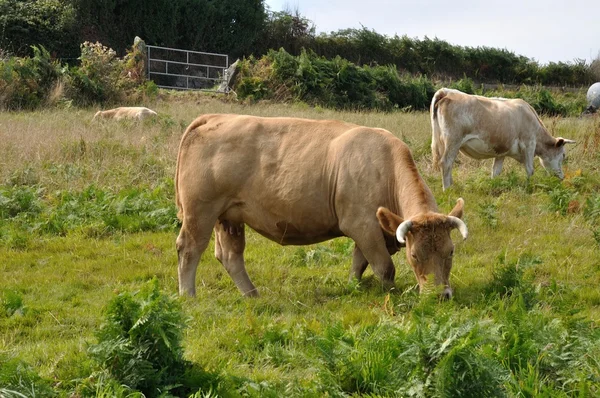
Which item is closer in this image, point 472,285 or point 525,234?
point 472,285

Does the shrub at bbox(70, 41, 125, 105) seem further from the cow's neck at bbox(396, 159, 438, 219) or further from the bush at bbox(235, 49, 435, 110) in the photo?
the cow's neck at bbox(396, 159, 438, 219)

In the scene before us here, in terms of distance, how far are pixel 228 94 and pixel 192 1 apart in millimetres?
12990

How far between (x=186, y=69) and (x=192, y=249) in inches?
1203

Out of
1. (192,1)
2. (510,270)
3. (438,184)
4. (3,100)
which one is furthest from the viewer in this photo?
(192,1)

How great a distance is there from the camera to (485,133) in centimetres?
1538

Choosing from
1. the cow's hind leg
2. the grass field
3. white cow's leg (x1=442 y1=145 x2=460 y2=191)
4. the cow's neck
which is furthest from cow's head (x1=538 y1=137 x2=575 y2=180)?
the cow's hind leg

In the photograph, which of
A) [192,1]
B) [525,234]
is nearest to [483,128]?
[525,234]

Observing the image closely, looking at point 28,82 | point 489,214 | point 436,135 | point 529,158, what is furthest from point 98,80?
point 489,214

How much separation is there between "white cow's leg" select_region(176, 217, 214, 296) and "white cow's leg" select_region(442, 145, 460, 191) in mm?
6873

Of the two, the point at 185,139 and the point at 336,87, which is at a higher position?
the point at 185,139

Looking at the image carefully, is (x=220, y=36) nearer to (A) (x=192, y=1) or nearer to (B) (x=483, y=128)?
(A) (x=192, y=1)

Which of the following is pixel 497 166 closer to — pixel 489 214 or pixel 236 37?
pixel 489 214

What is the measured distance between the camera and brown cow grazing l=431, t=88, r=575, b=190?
49.8ft

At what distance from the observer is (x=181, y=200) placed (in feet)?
28.6
